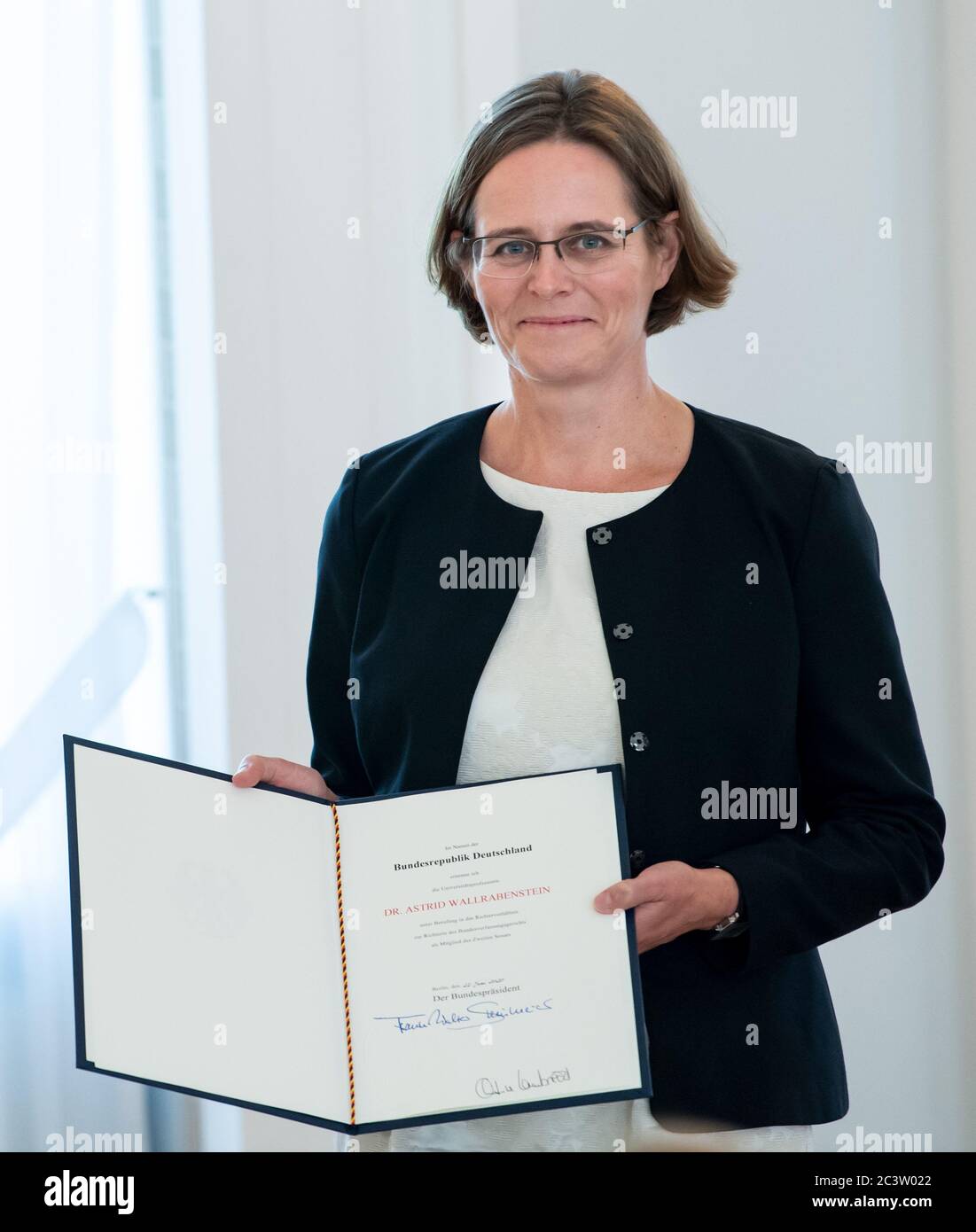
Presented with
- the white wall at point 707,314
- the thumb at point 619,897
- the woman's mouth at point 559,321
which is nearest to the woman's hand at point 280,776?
the thumb at point 619,897

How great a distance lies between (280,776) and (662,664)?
1.41ft

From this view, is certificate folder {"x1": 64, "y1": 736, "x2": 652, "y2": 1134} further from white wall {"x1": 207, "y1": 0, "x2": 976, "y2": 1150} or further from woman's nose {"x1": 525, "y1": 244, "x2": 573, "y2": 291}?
white wall {"x1": 207, "y1": 0, "x2": 976, "y2": 1150}

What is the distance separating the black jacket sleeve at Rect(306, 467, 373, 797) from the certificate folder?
1.10ft

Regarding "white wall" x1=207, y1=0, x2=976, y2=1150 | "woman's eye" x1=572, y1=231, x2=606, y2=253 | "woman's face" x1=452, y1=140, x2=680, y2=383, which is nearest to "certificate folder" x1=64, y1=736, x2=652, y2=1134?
"woman's face" x1=452, y1=140, x2=680, y2=383

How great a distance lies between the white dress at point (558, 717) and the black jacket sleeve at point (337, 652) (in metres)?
0.24

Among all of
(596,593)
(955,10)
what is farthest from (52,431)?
(955,10)

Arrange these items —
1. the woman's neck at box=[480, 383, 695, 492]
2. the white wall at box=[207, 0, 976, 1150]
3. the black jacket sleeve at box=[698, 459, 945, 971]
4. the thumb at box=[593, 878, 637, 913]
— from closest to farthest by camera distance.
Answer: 1. the thumb at box=[593, 878, 637, 913]
2. the black jacket sleeve at box=[698, 459, 945, 971]
3. the woman's neck at box=[480, 383, 695, 492]
4. the white wall at box=[207, 0, 976, 1150]

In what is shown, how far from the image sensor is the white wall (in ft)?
7.69

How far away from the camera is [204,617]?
8.28 ft

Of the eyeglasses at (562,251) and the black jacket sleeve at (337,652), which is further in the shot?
the black jacket sleeve at (337,652)

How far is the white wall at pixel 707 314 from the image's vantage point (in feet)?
7.69

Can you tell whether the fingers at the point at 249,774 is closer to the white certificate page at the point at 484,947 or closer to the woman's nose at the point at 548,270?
the white certificate page at the point at 484,947

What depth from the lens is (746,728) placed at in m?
1.44

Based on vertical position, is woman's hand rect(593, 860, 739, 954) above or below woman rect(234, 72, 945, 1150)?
below
